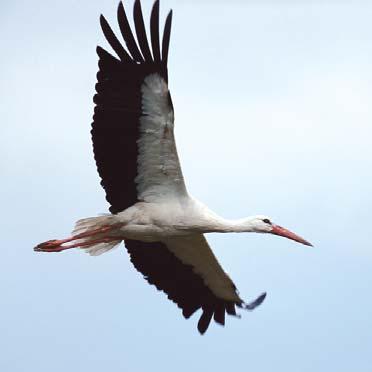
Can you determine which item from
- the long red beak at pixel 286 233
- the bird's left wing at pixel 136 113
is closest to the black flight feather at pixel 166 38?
the bird's left wing at pixel 136 113

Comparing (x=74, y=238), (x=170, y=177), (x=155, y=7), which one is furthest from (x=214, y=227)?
(x=155, y=7)

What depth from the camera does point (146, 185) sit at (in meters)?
15.2

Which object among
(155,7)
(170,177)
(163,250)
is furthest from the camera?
(163,250)

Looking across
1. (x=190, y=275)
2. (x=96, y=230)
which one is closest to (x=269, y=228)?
(x=190, y=275)

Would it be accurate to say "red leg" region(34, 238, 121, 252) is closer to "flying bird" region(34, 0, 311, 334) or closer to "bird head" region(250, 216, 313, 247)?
"flying bird" region(34, 0, 311, 334)

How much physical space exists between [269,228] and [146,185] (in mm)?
1699

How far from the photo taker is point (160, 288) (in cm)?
1661

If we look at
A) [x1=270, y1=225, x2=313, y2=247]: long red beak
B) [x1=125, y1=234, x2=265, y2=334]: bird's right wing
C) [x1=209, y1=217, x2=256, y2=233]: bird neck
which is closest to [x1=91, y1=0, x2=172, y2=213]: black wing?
[x1=209, y1=217, x2=256, y2=233]: bird neck

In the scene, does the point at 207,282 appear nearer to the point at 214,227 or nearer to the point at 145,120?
the point at 214,227

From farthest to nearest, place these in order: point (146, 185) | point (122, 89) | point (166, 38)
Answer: point (146, 185), point (122, 89), point (166, 38)

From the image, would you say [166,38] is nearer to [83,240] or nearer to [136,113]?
[136,113]

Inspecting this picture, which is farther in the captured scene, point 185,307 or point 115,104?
point 185,307

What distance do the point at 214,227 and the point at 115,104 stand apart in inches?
74.0

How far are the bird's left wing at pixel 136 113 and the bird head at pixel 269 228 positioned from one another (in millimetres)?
1189
